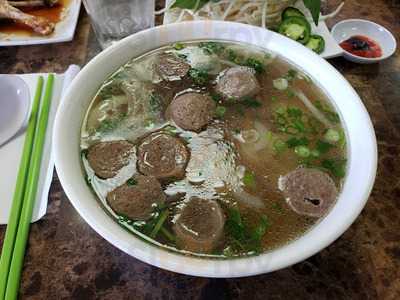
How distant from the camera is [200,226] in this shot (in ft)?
3.33

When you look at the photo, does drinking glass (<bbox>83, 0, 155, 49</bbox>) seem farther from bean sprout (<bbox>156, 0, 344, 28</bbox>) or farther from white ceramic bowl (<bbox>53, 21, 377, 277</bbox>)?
white ceramic bowl (<bbox>53, 21, 377, 277</bbox>)

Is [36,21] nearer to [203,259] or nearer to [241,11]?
[241,11]

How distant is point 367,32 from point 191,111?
122 centimetres

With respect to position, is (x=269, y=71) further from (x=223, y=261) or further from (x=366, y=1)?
(x=366, y=1)

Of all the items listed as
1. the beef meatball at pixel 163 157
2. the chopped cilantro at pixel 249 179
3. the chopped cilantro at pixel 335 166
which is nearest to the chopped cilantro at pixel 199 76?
the beef meatball at pixel 163 157

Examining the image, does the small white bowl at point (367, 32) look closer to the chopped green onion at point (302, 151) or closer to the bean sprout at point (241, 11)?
the bean sprout at point (241, 11)

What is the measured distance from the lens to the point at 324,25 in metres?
1.88

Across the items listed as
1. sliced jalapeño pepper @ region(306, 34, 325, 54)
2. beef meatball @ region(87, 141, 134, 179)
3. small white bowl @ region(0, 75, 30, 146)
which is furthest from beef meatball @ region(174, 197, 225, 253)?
sliced jalapeño pepper @ region(306, 34, 325, 54)

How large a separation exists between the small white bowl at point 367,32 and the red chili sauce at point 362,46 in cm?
2

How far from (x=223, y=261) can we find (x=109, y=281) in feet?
1.37

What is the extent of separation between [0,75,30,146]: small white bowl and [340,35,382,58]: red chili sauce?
56.7 inches

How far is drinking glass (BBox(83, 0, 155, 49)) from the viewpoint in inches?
69.1

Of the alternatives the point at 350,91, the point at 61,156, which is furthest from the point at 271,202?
the point at 61,156

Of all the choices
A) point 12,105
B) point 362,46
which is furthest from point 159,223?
point 362,46
